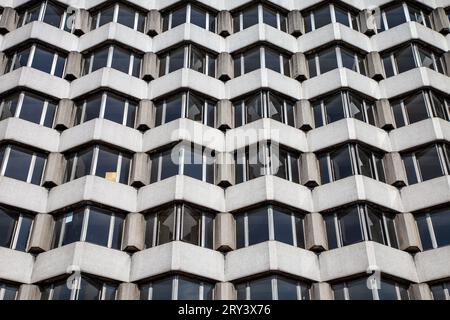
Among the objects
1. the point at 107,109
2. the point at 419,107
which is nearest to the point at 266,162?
the point at 107,109

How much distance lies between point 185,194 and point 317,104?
352 inches

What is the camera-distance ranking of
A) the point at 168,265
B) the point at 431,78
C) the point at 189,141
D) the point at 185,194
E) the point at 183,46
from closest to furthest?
the point at 168,265 < the point at 185,194 < the point at 189,141 < the point at 431,78 < the point at 183,46

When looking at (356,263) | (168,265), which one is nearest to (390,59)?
(356,263)

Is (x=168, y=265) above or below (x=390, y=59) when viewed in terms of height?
below

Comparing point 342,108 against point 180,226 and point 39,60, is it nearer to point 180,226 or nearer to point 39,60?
point 180,226

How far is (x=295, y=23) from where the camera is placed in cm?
3303

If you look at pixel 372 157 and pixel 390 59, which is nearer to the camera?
pixel 372 157

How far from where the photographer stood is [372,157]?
27.2m

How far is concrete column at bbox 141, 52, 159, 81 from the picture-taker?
30297 millimetres

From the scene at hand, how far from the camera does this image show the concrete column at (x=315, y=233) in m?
24.2

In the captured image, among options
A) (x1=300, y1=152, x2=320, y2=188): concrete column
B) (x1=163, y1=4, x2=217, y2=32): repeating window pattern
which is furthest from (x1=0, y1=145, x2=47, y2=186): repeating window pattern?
(x1=300, y1=152, x2=320, y2=188): concrete column

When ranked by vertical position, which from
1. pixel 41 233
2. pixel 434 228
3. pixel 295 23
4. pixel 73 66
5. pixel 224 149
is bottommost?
pixel 41 233

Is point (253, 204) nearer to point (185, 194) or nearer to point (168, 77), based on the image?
point (185, 194)

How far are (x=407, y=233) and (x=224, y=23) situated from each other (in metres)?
15.8
